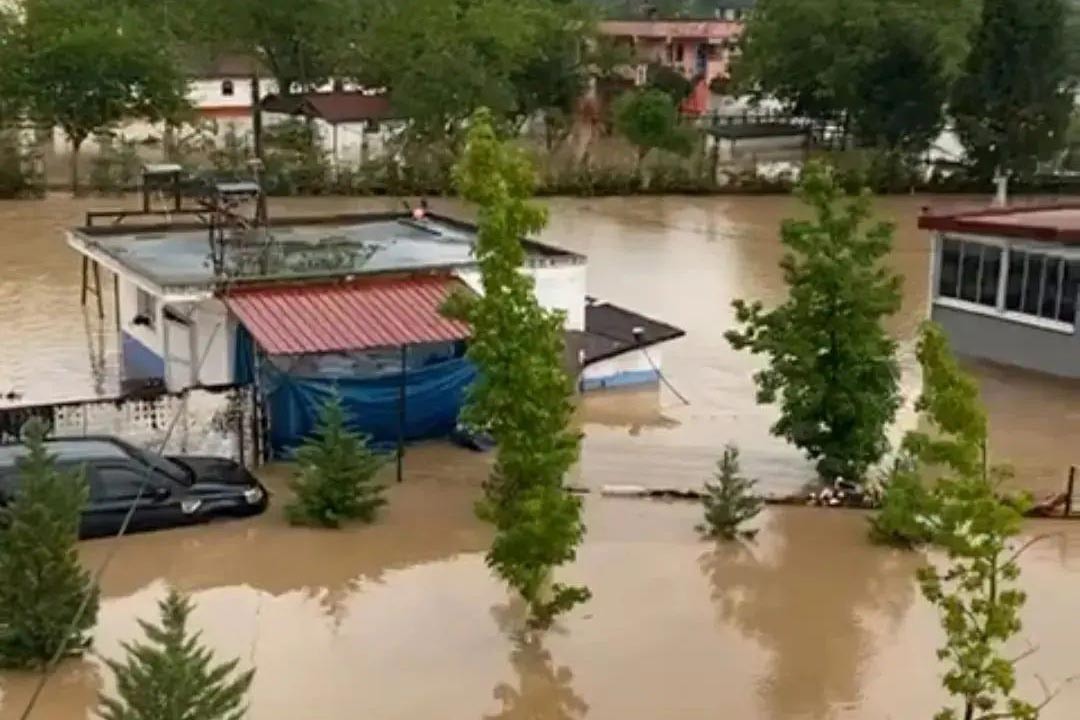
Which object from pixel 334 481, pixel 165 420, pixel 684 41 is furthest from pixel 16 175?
pixel 684 41

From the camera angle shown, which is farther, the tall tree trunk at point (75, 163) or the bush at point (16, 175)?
the tall tree trunk at point (75, 163)

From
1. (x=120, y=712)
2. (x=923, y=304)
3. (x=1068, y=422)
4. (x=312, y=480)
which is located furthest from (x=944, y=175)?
(x=120, y=712)

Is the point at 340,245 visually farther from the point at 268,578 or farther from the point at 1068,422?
the point at 1068,422

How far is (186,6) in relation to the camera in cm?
5153

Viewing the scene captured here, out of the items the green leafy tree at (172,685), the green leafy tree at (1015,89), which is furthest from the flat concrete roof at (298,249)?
the green leafy tree at (1015,89)

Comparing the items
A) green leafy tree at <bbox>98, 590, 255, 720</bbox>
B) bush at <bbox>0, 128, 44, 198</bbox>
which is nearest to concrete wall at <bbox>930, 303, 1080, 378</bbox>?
green leafy tree at <bbox>98, 590, 255, 720</bbox>

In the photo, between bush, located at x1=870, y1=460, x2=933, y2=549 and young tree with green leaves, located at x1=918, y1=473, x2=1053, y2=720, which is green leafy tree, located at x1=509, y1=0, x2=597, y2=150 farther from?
young tree with green leaves, located at x1=918, y1=473, x2=1053, y2=720

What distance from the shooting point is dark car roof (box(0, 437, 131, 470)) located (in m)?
14.8

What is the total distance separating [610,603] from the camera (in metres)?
13.9

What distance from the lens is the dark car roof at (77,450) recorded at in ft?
48.7

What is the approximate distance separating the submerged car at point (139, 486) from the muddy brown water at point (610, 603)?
191mm

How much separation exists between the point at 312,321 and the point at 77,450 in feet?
10.6

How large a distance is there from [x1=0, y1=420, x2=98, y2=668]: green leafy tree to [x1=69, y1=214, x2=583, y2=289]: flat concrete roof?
542 cm

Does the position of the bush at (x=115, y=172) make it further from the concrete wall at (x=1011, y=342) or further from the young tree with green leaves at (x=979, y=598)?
the young tree with green leaves at (x=979, y=598)
